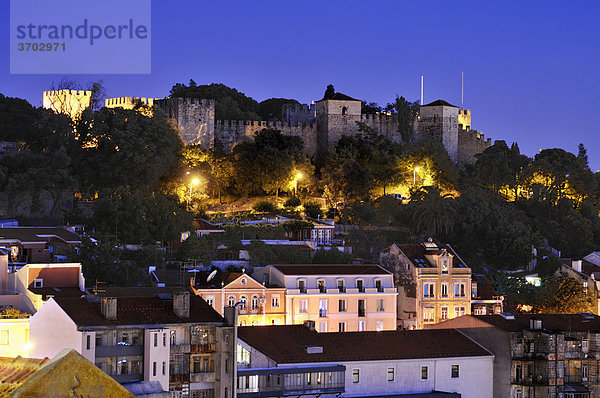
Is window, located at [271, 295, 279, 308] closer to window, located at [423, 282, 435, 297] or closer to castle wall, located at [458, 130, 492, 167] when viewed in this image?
window, located at [423, 282, 435, 297]

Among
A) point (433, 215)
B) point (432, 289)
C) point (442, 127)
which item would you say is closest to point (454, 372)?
point (432, 289)

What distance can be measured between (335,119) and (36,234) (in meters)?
23.8

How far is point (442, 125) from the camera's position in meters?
61.0

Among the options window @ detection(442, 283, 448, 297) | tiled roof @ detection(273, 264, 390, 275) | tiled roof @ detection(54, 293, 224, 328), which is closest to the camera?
tiled roof @ detection(54, 293, 224, 328)

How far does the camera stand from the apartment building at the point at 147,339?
23609 mm

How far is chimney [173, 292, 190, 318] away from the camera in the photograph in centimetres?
2586

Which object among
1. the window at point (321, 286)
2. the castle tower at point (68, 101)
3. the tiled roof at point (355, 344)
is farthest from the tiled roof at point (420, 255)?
the castle tower at point (68, 101)

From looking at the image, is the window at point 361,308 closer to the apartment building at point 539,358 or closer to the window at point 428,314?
the window at point 428,314

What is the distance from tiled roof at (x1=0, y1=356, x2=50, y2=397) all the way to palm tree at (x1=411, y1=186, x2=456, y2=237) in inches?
1809

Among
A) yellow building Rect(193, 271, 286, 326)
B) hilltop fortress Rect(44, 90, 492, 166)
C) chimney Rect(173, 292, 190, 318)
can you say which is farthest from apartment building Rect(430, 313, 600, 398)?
hilltop fortress Rect(44, 90, 492, 166)

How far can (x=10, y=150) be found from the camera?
159 ft

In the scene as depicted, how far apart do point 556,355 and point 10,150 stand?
1181 inches

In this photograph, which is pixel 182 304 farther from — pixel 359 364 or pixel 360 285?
pixel 360 285

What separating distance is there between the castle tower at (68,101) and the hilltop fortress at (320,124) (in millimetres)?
92
